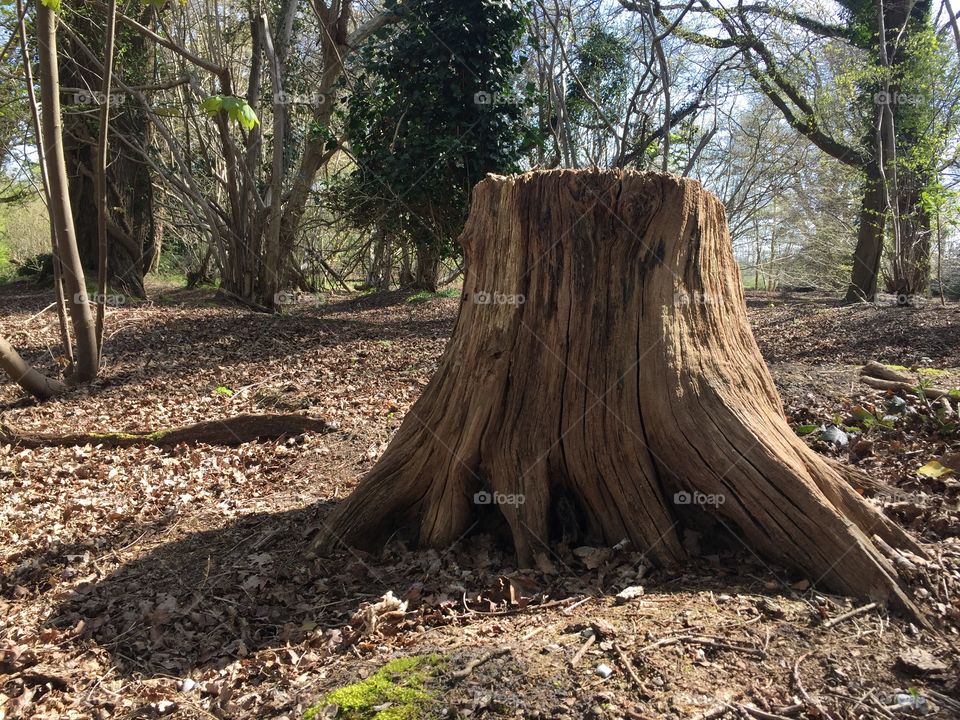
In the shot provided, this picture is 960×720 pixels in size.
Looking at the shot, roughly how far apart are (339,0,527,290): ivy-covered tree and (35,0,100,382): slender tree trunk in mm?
6332

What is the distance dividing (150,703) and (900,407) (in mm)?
4710

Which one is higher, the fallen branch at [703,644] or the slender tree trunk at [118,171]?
the slender tree trunk at [118,171]

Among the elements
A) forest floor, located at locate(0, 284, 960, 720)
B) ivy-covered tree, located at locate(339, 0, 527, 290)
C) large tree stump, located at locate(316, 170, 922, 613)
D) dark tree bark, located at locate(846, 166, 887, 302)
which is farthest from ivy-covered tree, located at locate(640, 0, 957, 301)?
large tree stump, located at locate(316, 170, 922, 613)

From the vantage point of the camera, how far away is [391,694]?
2.25 metres

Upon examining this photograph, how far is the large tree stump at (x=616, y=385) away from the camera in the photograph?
9.79 ft

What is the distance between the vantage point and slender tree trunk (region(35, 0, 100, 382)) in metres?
5.43

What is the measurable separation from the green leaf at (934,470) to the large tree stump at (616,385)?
0.94 metres

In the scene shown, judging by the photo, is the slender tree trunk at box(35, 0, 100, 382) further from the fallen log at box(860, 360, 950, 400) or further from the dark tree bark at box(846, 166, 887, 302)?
the dark tree bark at box(846, 166, 887, 302)

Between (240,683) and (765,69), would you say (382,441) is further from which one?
(765,69)

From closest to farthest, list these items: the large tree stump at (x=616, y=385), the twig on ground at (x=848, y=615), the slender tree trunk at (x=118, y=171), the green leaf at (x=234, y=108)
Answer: the twig on ground at (x=848, y=615)
the large tree stump at (x=616, y=385)
the green leaf at (x=234, y=108)
the slender tree trunk at (x=118, y=171)

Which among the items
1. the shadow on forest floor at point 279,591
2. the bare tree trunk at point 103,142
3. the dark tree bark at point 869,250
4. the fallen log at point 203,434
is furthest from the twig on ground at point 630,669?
the dark tree bark at point 869,250

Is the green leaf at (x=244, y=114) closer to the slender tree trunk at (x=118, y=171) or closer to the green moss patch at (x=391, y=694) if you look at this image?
the green moss patch at (x=391, y=694)

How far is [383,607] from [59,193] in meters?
4.93

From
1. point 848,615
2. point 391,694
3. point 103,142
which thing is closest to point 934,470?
point 848,615
